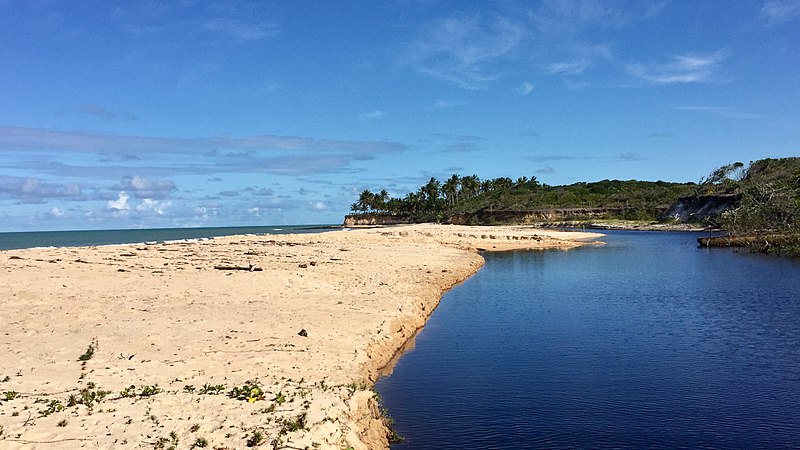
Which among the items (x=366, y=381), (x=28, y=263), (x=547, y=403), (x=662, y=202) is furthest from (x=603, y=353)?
(x=662, y=202)

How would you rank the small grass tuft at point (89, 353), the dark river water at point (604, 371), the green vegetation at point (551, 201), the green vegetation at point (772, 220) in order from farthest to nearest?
the green vegetation at point (551, 201) < the green vegetation at point (772, 220) < the small grass tuft at point (89, 353) < the dark river water at point (604, 371)

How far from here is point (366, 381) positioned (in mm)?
13328

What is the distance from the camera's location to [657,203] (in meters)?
137

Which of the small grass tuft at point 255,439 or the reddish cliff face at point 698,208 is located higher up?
the reddish cliff face at point 698,208

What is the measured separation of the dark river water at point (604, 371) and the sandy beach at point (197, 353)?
139 cm

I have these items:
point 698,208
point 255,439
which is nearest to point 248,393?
point 255,439

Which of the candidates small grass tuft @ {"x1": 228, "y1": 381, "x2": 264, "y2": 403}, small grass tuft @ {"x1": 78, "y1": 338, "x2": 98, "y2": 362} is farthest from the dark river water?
small grass tuft @ {"x1": 78, "y1": 338, "x2": 98, "y2": 362}

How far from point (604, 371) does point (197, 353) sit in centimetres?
1029

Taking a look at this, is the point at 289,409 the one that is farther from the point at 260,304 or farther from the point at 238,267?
the point at 238,267

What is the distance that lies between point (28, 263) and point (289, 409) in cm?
2706

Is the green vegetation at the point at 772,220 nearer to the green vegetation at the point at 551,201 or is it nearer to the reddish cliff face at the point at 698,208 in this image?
A: the reddish cliff face at the point at 698,208

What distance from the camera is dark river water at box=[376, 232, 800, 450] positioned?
36.1 feet

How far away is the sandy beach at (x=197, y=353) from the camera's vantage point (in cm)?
889

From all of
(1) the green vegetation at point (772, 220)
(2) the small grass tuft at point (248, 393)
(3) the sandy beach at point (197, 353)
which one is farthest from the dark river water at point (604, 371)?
(1) the green vegetation at point (772, 220)
